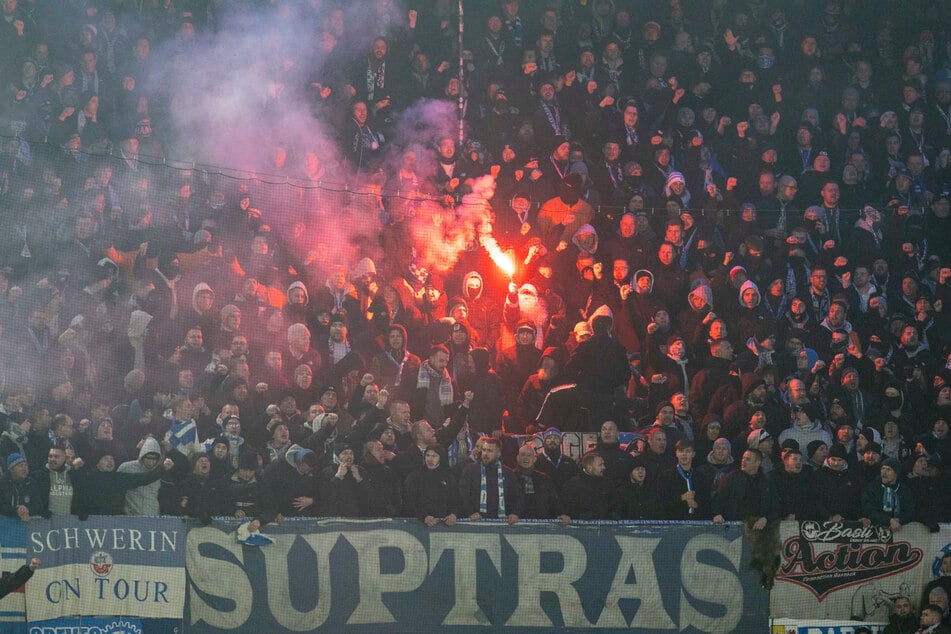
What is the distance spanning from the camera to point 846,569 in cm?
789

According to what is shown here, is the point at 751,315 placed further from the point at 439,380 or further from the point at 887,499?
the point at 439,380

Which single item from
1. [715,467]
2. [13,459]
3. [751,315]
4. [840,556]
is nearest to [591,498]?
[715,467]

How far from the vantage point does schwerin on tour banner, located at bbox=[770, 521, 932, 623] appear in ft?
25.7

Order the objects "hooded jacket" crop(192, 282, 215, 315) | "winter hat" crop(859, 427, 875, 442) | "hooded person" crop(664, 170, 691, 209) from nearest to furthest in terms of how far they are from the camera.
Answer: "winter hat" crop(859, 427, 875, 442) → "hooded jacket" crop(192, 282, 215, 315) → "hooded person" crop(664, 170, 691, 209)

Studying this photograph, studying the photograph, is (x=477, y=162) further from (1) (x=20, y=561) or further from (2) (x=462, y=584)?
(1) (x=20, y=561)

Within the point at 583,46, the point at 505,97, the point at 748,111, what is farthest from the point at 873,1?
the point at 505,97

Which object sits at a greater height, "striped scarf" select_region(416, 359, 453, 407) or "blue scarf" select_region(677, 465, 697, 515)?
"striped scarf" select_region(416, 359, 453, 407)

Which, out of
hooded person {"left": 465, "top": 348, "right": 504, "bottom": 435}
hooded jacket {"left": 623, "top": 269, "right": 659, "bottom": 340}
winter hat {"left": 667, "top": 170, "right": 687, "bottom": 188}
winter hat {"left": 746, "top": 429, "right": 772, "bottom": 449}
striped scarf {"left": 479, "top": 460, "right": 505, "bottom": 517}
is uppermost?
winter hat {"left": 667, "top": 170, "right": 687, "bottom": 188}

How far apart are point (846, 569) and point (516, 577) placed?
2.19m

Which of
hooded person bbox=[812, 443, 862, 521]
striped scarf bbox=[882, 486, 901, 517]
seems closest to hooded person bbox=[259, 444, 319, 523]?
hooded person bbox=[812, 443, 862, 521]

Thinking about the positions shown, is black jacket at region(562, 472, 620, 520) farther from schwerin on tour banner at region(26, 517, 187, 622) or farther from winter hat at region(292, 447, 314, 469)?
schwerin on tour banner at region(26, 517, 187, 622)

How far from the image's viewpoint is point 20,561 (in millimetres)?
7594

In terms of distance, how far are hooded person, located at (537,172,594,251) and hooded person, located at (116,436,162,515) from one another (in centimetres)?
376

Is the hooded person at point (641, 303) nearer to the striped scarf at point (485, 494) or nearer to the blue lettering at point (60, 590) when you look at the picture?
the striped scarf at point (485, 494)
